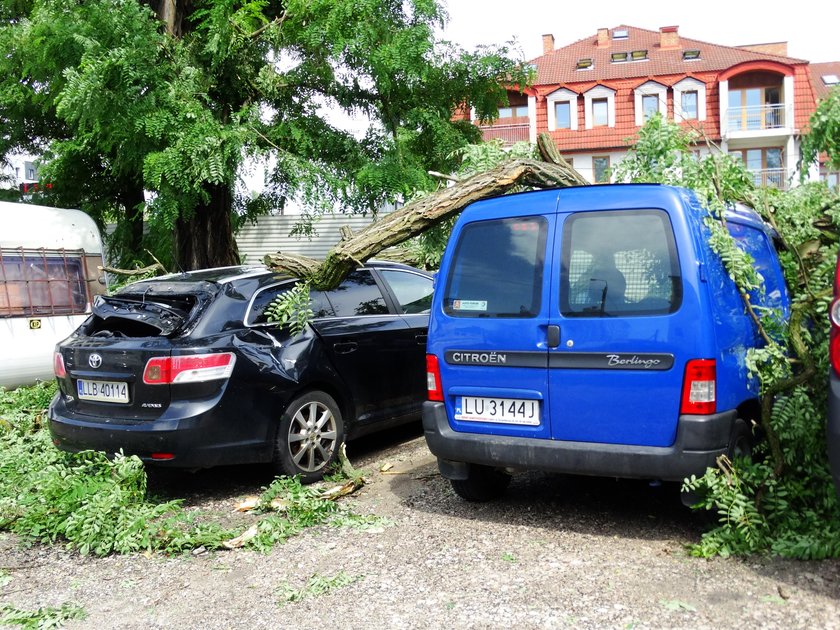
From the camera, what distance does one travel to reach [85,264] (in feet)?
38.5

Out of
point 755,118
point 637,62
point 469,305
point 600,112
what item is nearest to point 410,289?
point 469,305

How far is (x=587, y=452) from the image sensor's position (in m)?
4.61

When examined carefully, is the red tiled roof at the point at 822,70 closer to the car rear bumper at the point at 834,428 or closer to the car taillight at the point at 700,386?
the car taillight at the point at 700,386

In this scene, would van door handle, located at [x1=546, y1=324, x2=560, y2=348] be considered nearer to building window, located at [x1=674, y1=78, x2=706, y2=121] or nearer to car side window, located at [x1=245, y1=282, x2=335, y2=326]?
car side window, located at [x1=245, y1=282, x2=335, y2=326]

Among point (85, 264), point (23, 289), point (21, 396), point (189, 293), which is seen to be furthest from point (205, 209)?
point (189, 293)

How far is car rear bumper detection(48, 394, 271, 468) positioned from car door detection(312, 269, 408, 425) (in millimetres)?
1036

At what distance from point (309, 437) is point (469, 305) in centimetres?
182

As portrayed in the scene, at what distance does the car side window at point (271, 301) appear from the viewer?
610 cm

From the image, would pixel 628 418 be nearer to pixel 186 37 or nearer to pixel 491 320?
pixel 491 320

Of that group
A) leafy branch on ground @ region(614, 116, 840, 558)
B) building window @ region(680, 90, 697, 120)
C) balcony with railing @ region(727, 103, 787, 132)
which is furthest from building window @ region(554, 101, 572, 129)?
leafy branch on ground @ region(614, 116, 840, 558)

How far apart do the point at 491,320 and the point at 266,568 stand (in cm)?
191

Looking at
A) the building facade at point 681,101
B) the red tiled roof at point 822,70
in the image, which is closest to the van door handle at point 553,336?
the building facade at point 681,101

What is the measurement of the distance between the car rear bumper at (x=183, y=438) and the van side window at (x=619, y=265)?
2.45 meters

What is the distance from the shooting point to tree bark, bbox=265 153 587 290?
6402 mm
